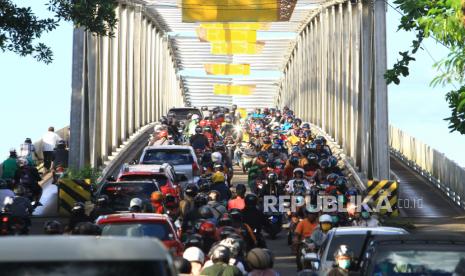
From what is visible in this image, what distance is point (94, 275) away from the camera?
7.90 meters

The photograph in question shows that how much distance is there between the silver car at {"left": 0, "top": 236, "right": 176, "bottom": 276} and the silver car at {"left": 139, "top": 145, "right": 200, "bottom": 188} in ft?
84.8

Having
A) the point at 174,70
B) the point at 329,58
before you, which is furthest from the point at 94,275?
the point at 174,70

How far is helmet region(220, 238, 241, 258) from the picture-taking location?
1526cm

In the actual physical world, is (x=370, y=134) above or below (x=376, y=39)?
below

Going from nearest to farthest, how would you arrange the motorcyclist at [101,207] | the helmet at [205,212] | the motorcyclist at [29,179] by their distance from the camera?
1. the helmet at [205,212]
2. the motorcyclist at [101,207]
3. the motorcyclist at [29,179]

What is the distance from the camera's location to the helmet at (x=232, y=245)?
50.1ft

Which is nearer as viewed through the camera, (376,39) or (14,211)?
(14,211)

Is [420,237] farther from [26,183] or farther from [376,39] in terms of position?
[376,39]

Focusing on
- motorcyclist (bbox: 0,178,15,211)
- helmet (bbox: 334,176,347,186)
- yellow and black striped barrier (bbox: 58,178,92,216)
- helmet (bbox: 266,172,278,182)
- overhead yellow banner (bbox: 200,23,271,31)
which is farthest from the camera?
overhead yellow banner (bbox: 200,23,271,31)

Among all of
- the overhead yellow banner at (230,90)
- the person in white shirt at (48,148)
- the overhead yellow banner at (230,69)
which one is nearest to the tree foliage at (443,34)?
the person in white shirt at (48,148)

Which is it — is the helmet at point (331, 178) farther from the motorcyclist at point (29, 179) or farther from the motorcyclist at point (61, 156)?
the motorcyclist at point (61, 156)

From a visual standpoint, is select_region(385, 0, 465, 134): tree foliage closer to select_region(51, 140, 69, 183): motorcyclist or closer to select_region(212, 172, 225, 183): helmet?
select_region(212, 172, 225, 183): helmet

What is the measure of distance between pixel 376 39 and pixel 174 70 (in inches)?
2966

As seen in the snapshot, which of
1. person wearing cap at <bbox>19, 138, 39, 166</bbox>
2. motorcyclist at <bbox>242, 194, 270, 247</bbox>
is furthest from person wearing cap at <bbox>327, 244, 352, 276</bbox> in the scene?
person wearing cap at <bbox>19, 138, 39, 166</bbox>
